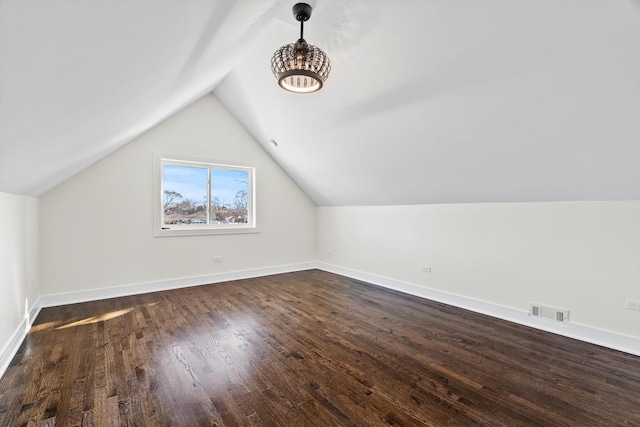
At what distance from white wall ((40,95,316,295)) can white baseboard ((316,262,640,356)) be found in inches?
92.3

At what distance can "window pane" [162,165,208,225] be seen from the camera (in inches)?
187

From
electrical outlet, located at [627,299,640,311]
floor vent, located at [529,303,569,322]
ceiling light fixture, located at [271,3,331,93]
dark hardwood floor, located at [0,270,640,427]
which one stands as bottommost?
dark hardwood floor, located at [0,270,640,427]

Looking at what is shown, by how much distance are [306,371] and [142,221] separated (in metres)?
3.43

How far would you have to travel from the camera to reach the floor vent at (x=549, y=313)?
2.99 metres

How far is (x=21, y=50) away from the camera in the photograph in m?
0.82

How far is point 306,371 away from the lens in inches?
88.4

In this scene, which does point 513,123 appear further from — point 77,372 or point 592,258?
point 77,372

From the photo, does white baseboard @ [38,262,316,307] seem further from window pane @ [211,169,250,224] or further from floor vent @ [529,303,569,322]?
floor vent @ [529,303,569,322]

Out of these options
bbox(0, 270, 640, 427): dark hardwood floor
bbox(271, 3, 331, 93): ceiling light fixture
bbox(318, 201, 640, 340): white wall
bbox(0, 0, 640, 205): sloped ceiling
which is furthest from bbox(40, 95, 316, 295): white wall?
bbox(271, 3, 331, 93): ceiling light fixture

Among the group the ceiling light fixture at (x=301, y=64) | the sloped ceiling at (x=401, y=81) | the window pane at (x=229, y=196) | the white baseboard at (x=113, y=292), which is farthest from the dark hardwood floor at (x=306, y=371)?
the ceiling light fixture at (x=301, y=64)

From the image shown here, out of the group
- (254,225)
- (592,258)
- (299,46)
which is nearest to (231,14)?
(299,46)

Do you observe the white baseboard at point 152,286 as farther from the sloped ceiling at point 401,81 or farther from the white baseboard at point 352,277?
the sloped ceiling at point 401,81

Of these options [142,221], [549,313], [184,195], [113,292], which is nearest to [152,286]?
[113,292]

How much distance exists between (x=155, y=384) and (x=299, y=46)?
267cm
